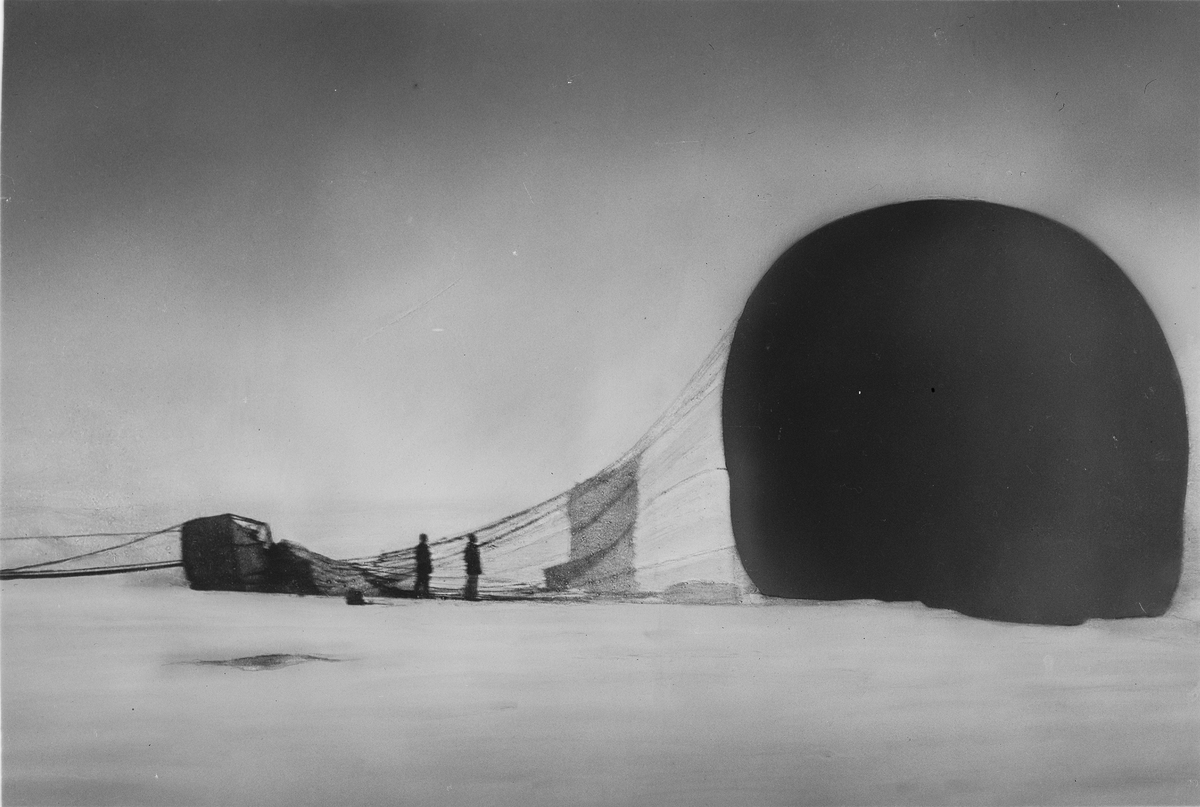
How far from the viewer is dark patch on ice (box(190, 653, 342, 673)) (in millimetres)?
1952

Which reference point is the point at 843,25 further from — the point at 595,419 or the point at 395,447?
the point at 395,447

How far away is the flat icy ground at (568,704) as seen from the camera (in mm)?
1950

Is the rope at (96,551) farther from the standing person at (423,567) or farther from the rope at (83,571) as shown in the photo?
the standing person at (423,567)

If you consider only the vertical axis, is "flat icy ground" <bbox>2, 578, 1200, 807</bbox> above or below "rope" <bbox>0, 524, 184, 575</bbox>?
below

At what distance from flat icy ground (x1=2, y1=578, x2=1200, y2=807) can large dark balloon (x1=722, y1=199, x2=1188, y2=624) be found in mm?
114

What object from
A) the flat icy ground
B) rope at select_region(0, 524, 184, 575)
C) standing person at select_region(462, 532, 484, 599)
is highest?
rope at select_region(0, 524, 184, 575)

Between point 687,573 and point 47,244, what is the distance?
1669 millimetres

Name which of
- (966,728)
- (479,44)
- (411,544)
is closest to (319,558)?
(411,544)

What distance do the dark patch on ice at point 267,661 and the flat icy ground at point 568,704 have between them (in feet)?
0.04

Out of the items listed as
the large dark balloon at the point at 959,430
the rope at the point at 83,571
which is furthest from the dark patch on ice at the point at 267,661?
the large dark balloon at the point at 959,430

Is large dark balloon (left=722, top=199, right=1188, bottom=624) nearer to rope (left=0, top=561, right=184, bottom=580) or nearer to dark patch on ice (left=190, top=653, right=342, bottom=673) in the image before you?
dark patch on ice (left=190, top=653, right=342, bottom=673)

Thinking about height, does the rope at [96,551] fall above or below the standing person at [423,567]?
above

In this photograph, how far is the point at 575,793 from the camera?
1.95 meters

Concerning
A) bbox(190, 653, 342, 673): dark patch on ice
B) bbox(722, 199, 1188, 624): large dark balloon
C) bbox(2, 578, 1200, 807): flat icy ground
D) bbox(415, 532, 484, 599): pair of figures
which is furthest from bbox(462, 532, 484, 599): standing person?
bbox(722, 199, 1188, 624): large dark balloon
